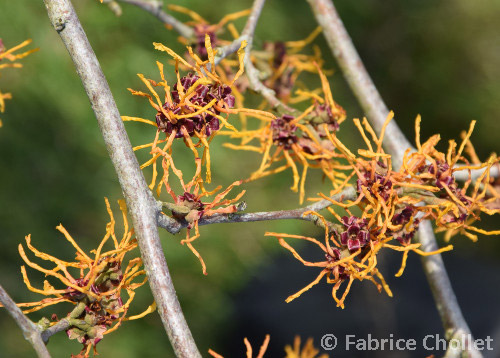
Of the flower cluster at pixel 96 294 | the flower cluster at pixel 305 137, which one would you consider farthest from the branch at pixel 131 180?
Answer: the flower cluster at pixel 305 137

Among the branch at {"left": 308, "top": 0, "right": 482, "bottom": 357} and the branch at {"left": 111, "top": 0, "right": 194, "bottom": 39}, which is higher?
the branch at {"left": 111, "top": 0, "right": 194, "bottom": 39}

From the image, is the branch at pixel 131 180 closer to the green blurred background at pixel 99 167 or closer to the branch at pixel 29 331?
the branch at pixel 29 331

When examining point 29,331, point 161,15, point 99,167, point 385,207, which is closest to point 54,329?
point 29,331

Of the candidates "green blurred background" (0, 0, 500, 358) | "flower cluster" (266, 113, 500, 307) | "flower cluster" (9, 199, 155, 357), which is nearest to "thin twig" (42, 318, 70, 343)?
"flower cluster" (9, 199, 155, 357)

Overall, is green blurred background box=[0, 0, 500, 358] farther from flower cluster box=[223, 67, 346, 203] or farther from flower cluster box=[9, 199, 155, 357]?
flower cluster box=[9, 199, 155, 357]

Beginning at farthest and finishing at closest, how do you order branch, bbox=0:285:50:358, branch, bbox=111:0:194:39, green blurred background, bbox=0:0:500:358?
green blurred background, bbox=0:0:500:358 → branch, bbox=111:0:194:39 → branch, bbox=0:285:50:358

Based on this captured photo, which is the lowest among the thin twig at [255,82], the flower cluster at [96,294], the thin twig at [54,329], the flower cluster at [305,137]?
the thin twig at [54,329]

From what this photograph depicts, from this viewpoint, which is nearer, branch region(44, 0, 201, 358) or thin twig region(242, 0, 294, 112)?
branch region(44, 0, 201, 358)

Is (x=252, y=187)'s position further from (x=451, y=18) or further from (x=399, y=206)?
(x=399, y=206)

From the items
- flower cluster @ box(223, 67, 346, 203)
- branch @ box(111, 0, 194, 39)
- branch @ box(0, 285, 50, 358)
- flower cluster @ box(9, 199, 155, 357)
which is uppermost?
branch @ box(111, 0, 194, 39)
